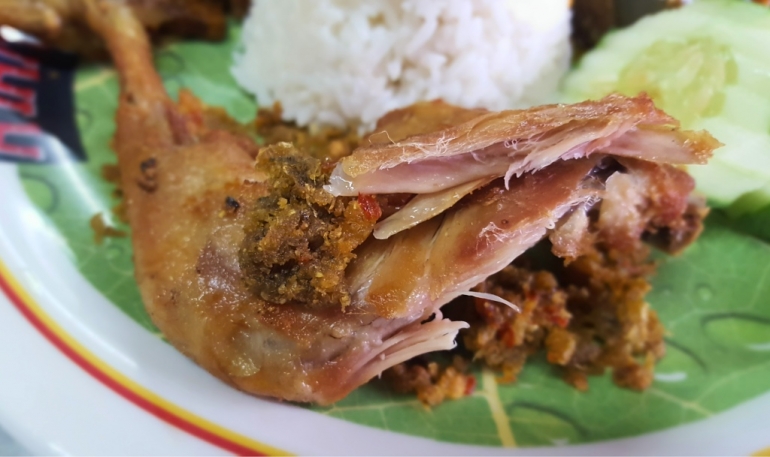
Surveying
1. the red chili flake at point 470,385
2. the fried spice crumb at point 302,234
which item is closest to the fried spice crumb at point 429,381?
the red chili flake at point 470,385

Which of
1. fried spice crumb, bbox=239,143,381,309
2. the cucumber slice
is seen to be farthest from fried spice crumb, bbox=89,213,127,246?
the cucumber slice

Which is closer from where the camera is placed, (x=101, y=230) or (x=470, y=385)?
(x=470, y=385)

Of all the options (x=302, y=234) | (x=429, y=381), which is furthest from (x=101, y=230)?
(x=429, y=381)

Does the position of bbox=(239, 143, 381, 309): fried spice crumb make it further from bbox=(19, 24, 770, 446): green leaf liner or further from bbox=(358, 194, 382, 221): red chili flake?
bbox=(19, 24, 770, 446): green leaf liner

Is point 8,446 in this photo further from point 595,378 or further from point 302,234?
point 595,378

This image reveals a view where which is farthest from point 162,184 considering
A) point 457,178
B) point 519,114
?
point 519,114

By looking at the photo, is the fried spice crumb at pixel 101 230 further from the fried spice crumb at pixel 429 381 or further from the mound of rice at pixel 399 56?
the fried spice crumb at pixel 429 381
